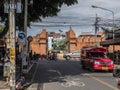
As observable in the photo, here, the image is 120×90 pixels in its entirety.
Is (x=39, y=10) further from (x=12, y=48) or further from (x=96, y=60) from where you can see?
(x=12, y=48)

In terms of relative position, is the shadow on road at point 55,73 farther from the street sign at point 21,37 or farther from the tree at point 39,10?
the tree at point 39,10

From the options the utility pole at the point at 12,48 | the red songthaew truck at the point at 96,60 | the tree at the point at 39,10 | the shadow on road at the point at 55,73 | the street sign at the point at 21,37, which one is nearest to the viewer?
the utility pole at the point at 12,48

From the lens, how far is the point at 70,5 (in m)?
30.5

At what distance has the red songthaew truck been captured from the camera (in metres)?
36.9

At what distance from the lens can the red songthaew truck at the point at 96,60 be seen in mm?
→ 36906

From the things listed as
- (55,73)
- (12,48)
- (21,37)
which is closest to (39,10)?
(55,73)

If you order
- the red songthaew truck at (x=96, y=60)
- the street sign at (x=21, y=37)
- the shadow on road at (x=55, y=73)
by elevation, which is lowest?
the shadow on road at (x=55, y=73)

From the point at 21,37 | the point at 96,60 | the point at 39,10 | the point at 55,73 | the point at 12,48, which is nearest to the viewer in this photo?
the point at 12,48

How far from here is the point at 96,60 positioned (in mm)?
37156

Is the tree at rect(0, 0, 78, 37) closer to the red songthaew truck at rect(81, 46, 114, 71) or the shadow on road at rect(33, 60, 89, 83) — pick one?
the shadow on road at rect(33, 60, 89, 83)

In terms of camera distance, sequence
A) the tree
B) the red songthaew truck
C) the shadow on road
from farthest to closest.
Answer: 1. the red songthaew truck
2. the tree
3. the shadow on road

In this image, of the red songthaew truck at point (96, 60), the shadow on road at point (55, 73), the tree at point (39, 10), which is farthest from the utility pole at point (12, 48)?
the red songthaew truck at point (96, 60)

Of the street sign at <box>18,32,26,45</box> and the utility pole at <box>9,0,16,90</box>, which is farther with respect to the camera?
the street sign at <box>18,32,26,45</box>

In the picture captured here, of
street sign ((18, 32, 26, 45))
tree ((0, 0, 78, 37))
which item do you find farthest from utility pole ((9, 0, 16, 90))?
tree ((0, 0, 78, 37))
